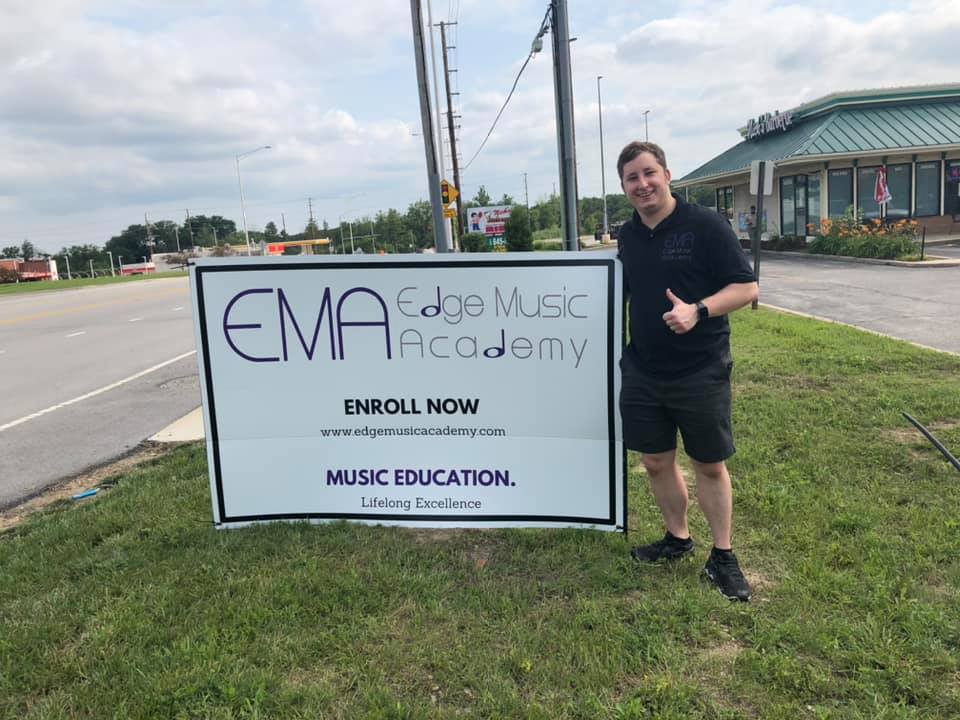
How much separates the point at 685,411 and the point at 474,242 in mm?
34223

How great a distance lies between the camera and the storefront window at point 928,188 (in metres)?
26.3

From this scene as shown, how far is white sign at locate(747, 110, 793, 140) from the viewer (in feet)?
94.2

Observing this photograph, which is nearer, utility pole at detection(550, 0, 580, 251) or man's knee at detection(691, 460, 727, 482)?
man's knee at detection(691, 460, 727, 482)

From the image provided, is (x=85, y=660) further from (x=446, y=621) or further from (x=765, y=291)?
(x=765, y=291)

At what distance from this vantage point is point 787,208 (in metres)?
29.3

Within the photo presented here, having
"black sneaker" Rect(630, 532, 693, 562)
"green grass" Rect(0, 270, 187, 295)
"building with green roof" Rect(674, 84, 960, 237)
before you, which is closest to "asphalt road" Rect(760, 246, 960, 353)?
"building with green roof" Rect(674, 84, 960, 237)

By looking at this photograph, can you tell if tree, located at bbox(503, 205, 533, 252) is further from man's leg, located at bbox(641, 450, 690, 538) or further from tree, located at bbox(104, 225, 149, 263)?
tree, located at bbox(104, 225, 149, 263)

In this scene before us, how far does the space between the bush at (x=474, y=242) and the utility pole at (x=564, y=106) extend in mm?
26156

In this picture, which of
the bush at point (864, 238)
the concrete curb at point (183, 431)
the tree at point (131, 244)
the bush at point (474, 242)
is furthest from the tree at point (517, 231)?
the tree at point (131, 244)

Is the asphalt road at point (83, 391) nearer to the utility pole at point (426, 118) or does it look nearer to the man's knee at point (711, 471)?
the man's knee at point (711, 471)

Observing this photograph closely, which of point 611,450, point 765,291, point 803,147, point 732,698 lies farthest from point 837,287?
point 732,698

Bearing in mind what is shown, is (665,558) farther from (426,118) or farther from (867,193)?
(867,193)

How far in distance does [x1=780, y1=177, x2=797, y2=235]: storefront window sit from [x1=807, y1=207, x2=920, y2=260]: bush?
2.34 metres

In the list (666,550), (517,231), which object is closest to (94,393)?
(666,550)
